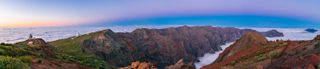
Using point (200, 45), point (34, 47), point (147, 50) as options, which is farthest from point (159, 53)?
point (34, 47)

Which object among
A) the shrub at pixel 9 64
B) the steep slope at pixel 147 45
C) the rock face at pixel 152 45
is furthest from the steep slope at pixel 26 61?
the rock face at pixel 152 45

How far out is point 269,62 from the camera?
108 feet

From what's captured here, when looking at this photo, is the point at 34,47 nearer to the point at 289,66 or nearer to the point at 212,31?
the point at 289,66

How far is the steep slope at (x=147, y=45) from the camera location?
8894 cm

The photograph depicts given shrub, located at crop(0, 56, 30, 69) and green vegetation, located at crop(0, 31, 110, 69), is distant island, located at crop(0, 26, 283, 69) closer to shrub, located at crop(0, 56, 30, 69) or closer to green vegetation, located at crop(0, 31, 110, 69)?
green vegetation, located at crop(0, 31, 110, 69)

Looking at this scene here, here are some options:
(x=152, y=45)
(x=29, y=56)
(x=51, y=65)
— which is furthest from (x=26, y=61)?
(x=152, y=45)

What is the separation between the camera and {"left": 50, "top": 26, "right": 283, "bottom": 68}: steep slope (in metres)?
88.9

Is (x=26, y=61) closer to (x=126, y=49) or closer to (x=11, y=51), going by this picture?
(x=11, y=51)

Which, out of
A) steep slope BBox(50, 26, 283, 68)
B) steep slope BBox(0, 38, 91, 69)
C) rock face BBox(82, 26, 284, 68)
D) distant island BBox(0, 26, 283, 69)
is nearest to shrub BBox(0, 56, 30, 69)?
steep slope BBox(0, 38, 91, 69)

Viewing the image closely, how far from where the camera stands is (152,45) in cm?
11600

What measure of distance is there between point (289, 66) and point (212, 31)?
160 m

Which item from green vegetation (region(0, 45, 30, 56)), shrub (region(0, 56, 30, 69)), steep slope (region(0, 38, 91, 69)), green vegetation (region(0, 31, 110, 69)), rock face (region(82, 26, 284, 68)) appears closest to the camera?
shrub (region(0, 56, 30, 69))

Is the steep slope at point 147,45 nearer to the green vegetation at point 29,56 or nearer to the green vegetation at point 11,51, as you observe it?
the green vegetation at point 29,56

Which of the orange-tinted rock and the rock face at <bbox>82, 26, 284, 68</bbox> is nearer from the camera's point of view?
the orange-tinted rock
